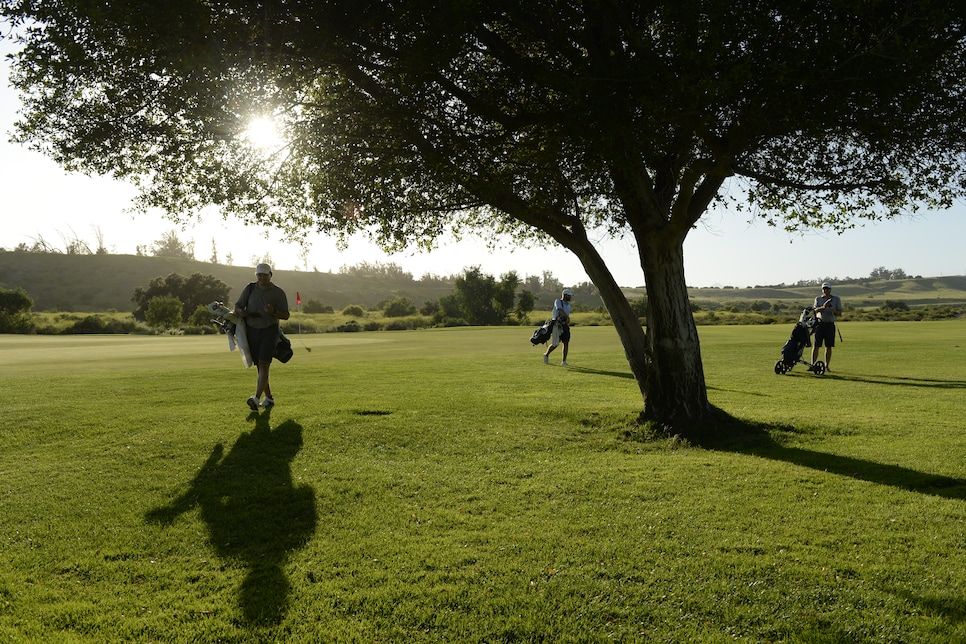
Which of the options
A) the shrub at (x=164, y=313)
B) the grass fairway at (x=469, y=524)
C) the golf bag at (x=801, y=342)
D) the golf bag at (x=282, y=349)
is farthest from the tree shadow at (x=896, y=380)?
the shrub at (x=164, y=313)

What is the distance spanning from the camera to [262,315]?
34.9ft

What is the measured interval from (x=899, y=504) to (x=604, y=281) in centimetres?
545

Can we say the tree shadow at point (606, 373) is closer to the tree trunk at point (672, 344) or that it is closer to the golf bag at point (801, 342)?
the golf bag at point (801, 342)

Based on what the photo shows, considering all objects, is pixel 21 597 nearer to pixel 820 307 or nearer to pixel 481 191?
pixel 481 191

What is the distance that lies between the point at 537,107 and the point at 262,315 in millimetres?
5732

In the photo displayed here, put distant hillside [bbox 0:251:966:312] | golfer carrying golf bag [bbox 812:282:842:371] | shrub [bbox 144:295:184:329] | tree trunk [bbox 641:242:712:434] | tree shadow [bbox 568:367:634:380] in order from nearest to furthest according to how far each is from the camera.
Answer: tree trunk [bbox 641:242:712:434] → golfer carrying golf bag [bbox 812:282:842:371] → tree shadow [bbox 568:367:634:380] → shrub [bbox 144:295:184:329] → distant hillside [bbox 0:251:966:312]

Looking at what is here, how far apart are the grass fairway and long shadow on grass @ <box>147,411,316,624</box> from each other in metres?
0.03

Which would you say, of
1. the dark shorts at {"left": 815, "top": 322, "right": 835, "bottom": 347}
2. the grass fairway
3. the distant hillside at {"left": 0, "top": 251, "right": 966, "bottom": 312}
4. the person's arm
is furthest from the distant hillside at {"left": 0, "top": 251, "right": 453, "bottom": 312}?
the dark shorts at {"left": 815, "top": 322, "right": 835, "bottom": 347}

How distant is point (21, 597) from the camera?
4402 millimetres

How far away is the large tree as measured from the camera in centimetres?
732

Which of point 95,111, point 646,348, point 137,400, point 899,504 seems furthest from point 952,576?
point 137,400

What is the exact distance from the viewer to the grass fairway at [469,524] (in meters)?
4.11

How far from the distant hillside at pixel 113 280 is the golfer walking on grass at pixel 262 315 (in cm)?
11325

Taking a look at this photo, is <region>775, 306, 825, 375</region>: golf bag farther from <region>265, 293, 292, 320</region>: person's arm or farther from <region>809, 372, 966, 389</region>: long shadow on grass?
<region>265, 293, 292, 320</region>: person's arm
